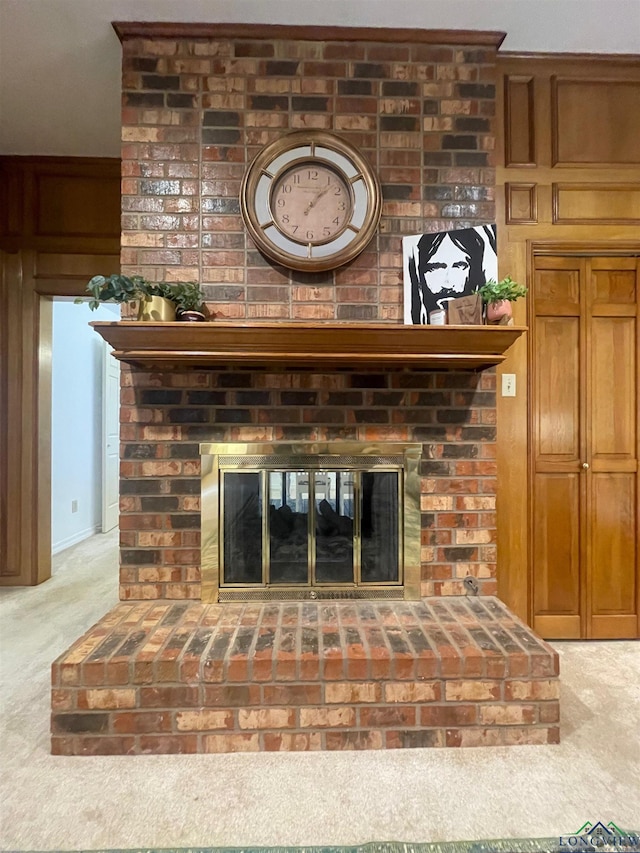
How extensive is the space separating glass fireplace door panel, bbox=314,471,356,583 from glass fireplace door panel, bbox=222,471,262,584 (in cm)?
24

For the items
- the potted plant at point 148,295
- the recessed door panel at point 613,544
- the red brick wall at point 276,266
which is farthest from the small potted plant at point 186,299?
the recessed door panel at point 613,544

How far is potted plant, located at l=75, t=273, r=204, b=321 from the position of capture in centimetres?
153

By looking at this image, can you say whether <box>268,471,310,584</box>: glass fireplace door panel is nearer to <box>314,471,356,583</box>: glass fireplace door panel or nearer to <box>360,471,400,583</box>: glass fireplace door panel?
<box>314,471,356,583</box>: glass fireplace door panel

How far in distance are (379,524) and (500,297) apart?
39.1 inches

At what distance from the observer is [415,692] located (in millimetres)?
1354

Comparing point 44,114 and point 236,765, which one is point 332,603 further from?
point 44,114

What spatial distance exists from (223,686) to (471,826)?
2.45ft

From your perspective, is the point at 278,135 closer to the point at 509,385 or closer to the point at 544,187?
the point at 544,187

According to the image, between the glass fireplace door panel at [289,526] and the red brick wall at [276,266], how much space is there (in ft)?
0.64

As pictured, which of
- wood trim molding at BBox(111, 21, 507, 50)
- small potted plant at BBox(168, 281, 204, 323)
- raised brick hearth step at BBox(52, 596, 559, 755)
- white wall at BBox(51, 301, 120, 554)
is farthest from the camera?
white wall at BBox(51, 301, 120, 554)

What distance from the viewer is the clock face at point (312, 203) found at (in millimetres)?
1725

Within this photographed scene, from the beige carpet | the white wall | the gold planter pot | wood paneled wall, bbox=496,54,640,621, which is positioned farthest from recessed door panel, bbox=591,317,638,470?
the white wall

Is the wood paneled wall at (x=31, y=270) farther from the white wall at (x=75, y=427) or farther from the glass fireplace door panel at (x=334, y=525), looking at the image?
the glass fireplace door panel at (x=334, y=525)

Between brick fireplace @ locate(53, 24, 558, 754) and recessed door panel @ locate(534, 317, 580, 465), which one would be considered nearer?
brick fireplace @ locate(53, 24, 558, 754)
